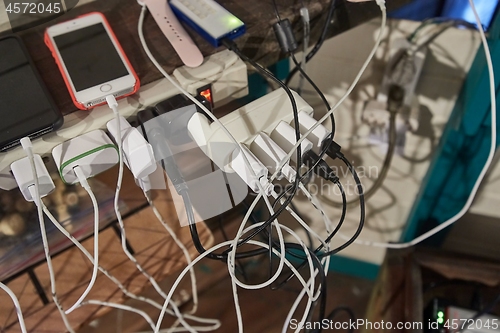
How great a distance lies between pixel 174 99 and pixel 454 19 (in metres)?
0.47

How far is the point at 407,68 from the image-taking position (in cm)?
72

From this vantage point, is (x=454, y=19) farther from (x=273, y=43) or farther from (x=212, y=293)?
(x=212, y=293)

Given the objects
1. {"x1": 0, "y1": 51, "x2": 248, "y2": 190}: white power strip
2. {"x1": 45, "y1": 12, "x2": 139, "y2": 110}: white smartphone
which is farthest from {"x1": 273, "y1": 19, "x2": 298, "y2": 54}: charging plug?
{"x1": 45, "y1": 12, "x2": 139, "y2": 110}: white smartphone

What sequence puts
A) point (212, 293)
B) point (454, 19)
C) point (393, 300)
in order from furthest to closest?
point (212, 293) < point (393, 300) < point (454, 19)

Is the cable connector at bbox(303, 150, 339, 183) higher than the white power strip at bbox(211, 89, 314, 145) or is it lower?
lower

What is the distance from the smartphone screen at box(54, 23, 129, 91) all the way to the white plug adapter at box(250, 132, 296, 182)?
0.16 meters

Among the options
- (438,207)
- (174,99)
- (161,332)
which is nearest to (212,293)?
(161,332)

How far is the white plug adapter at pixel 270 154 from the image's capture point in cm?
45

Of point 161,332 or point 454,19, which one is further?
point 161,332

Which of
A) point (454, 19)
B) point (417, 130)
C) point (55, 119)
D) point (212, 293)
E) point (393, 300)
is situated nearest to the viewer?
point (55, 119)

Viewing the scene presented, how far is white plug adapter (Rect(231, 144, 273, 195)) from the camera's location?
0.44 m

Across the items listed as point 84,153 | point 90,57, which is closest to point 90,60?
point 90,57

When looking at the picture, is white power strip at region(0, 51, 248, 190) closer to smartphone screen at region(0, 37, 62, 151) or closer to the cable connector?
smartphone screen at region(0, 37, 62, 151)

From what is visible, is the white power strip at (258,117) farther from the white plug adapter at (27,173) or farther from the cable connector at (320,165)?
the white plug adapter at (27,173)
